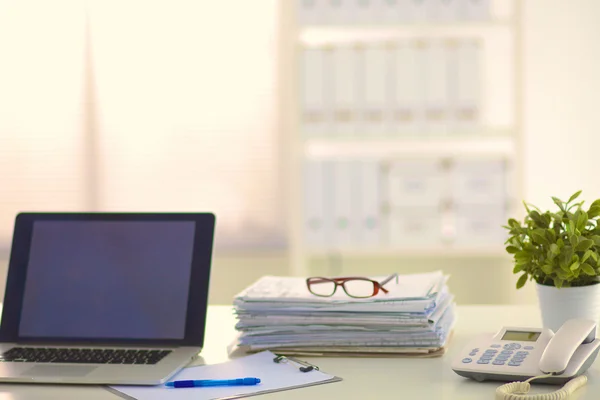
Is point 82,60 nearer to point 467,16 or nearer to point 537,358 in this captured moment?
point 467,16

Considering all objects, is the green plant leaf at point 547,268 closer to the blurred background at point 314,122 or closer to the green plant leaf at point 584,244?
the green plant leaf at point 584,244

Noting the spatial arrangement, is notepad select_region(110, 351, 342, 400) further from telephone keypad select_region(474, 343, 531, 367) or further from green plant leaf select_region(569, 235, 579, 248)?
green plant leaf select_region(569, 235, 579, 248)

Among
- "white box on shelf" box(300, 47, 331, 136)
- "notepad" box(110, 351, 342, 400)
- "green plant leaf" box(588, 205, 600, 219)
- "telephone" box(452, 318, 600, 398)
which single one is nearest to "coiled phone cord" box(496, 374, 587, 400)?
"telephone" box(452, 318, 600, 398)

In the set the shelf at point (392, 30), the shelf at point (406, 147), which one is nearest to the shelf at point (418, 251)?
the shelf at point (406, 147)

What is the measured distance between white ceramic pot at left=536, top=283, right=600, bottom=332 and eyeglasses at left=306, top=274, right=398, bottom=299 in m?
0.28

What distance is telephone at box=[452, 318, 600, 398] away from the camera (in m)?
1.10

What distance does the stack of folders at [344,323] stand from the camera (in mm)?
1316

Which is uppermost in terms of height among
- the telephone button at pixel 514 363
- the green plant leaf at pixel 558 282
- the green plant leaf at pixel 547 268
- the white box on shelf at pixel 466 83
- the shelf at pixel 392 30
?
the shelf at pixel 392 30

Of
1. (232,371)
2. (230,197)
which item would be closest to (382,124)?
(230,197)

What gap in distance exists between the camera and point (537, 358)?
1.15m

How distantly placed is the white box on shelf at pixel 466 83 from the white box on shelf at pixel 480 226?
33 cm

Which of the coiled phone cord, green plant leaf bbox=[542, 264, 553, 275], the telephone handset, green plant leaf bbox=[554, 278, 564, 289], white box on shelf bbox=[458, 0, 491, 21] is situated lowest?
the coiled phone cord

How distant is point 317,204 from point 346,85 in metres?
0.49

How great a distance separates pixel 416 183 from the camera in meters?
3.25
